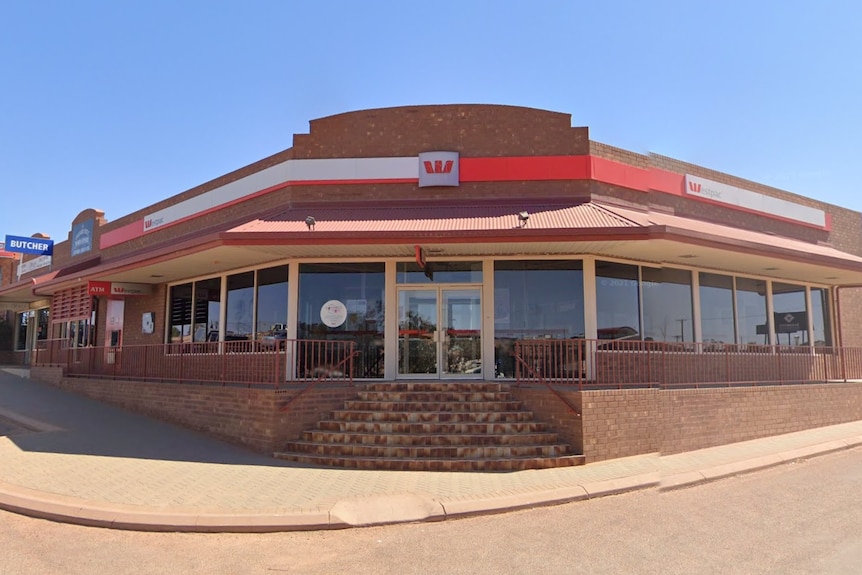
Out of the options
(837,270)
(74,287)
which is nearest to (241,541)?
(837,270)

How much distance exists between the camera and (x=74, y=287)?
67.9ft

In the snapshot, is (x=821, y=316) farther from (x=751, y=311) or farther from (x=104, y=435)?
(x=104, y=435)

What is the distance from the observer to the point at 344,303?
42.6 ft

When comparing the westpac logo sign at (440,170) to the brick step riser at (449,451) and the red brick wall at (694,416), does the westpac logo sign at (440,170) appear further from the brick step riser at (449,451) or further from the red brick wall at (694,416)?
the brick step riser at (449,451)

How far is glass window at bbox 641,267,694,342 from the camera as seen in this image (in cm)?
1351

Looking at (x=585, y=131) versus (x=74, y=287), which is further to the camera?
(x=74, y=287)

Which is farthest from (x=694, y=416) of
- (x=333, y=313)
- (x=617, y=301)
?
(x=333, y=313)

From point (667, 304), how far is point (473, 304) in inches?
175

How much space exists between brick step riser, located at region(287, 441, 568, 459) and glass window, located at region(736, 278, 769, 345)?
330 inches

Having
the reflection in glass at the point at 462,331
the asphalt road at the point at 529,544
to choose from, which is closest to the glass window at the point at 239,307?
the reflection in glass at the point at 462,331

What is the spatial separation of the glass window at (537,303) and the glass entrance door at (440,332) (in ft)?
1.48

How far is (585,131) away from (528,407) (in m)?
6.17

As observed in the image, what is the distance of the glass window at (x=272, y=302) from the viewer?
13422mm

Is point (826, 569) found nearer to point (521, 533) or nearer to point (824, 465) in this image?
point (521, 533)
